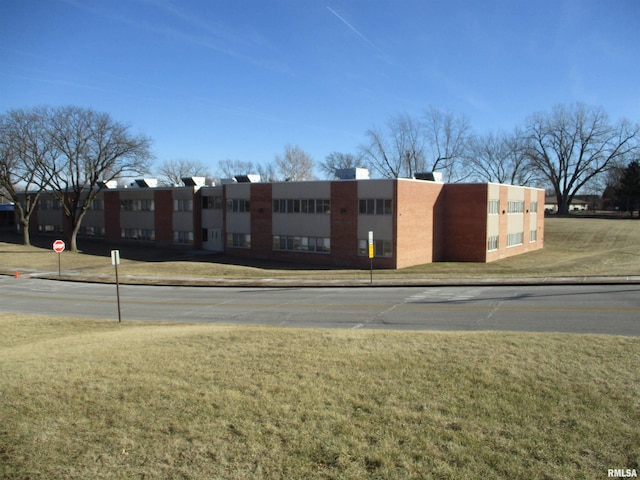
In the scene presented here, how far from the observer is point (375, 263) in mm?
38188

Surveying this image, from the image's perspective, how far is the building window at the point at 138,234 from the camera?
181ft

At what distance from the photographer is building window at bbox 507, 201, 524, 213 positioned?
46.9 metres

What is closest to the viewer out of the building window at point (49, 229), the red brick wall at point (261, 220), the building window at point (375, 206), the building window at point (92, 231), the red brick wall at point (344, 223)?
the building window at point (375, 206)

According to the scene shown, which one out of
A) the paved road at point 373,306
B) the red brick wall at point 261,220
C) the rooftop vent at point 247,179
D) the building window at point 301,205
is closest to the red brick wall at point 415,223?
the building window at point 301,205

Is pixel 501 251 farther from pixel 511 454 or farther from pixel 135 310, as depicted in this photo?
pixel 511 454

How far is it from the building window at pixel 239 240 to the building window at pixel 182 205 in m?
6.79

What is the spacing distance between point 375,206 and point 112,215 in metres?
34.6

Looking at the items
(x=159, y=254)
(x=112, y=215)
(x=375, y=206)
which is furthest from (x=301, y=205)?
(x=112, y=215)

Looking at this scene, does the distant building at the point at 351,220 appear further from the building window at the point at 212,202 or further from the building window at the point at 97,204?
the building window at the point at 97,204

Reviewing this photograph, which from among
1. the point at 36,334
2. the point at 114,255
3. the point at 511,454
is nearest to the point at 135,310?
the point at 114,255

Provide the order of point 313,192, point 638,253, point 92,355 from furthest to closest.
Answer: point 638,253, point 313,192, point 92,355

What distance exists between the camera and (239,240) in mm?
46625

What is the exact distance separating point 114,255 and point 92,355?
10.6 meters

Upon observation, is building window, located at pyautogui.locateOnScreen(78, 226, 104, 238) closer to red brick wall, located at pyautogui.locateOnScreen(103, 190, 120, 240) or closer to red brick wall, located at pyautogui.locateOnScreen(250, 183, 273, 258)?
red brick wall, located at pyautogui.locateOnScreen(103, 190, 120, 240)
